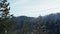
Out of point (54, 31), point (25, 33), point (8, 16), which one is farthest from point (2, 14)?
point (54, 31)

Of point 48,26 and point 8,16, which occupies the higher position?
point 8,16

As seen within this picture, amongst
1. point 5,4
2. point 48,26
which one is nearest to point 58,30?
point 48,26

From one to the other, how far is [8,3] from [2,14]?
4.74ft

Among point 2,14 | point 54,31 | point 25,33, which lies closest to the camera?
point 2,14

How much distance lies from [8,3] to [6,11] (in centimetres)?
90

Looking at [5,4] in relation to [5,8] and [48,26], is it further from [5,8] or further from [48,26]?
[48,26]

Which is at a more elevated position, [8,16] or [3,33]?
Answer: [8,16]

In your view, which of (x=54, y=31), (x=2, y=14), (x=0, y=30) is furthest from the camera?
(x=54, y=31)

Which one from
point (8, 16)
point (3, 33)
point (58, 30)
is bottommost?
point (58, 30)

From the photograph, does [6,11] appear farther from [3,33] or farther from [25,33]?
[25,33]

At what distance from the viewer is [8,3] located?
28.4m

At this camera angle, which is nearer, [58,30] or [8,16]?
[8,16]

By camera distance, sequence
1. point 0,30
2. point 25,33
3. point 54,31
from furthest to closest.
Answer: point 54,31
point 25,33
point 0,30

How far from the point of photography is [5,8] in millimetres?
28484
